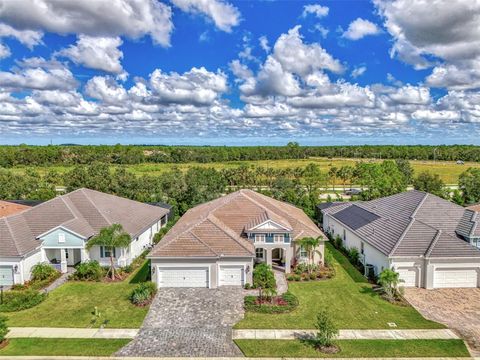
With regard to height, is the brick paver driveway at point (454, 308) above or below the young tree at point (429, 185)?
below

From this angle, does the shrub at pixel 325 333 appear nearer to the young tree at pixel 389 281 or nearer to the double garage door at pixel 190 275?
the young tree at pixel 389 281

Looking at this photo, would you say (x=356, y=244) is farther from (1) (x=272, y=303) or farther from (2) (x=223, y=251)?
(2) (x=223, y=251)

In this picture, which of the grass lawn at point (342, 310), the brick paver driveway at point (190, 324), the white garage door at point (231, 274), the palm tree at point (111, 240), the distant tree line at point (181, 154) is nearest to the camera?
the brick paver driveway at point (190, 324)

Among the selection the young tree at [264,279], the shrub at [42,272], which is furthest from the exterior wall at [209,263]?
the shrub at [42,272]

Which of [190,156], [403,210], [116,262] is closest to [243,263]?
[116,262]

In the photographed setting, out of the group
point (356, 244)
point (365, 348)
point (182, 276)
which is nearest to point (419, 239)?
point (356, 244)
